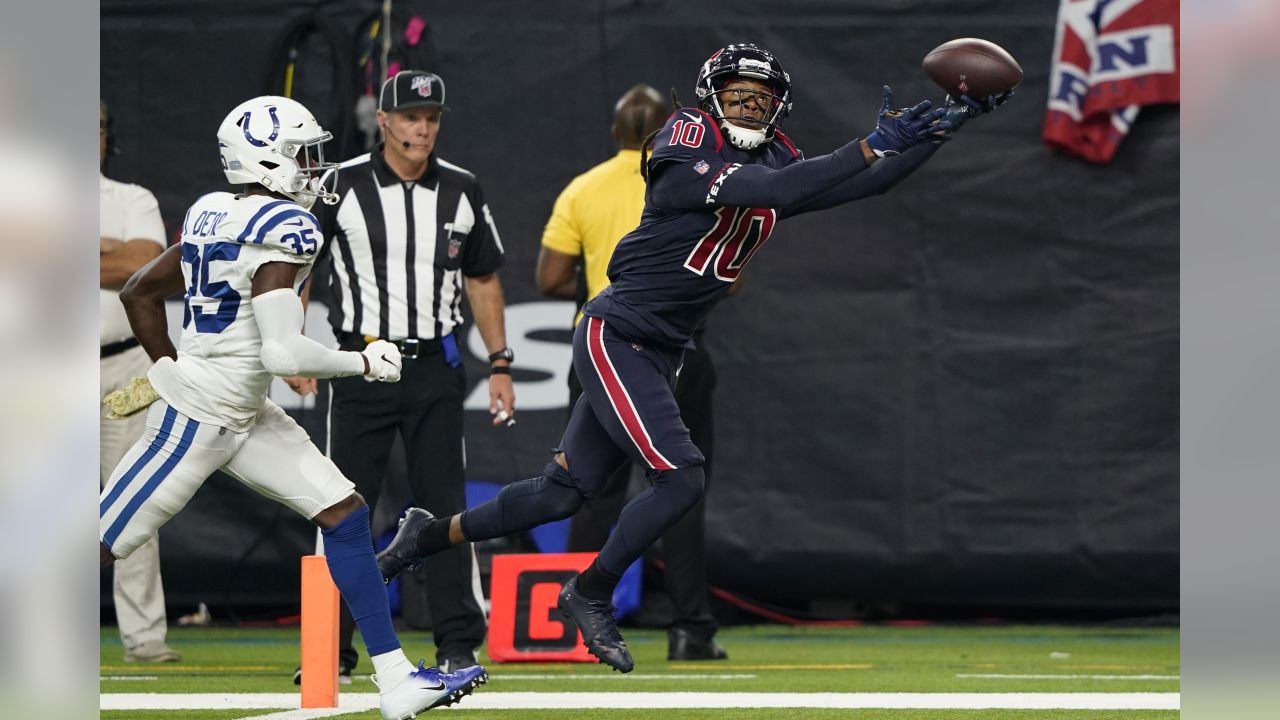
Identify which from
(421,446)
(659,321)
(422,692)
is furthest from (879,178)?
(421,446)

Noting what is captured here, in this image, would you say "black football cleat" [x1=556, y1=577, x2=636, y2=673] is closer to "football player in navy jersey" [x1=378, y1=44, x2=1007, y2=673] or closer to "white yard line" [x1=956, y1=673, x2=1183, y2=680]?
"football player in navy jersey" [x1=378, y1=44, x2=1007, y2=673]

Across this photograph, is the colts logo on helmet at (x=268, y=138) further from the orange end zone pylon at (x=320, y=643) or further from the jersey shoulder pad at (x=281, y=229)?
the orange end zone pylon at (x=320, y=643)

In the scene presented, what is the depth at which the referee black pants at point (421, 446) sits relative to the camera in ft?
17.9

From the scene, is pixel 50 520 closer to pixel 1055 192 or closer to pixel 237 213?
pixel 237 213

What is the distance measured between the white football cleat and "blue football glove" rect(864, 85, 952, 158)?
61.1 inches

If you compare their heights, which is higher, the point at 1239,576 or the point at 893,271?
the point at 893,271

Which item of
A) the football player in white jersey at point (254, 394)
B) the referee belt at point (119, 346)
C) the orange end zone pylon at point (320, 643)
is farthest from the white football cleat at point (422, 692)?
the referee belt at point (119, 346)

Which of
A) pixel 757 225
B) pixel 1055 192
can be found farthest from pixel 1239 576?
pixel 1055 192

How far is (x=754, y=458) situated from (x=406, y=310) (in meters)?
2.31

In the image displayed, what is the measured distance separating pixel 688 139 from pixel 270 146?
1.06 m

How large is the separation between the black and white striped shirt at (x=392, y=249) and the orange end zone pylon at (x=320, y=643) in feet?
3.28

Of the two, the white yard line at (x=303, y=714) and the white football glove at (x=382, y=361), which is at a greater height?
the white football glove at (x=382, y=361)

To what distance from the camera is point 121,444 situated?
632 cm

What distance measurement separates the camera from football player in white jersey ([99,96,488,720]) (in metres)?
4.00
